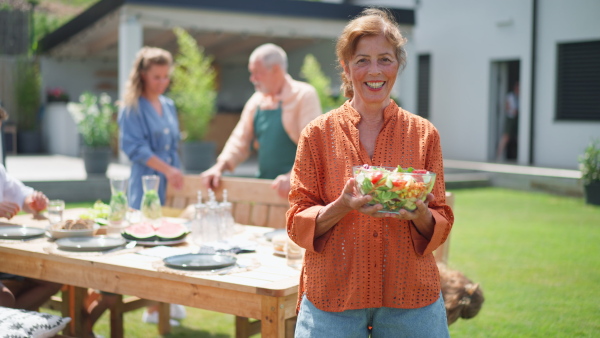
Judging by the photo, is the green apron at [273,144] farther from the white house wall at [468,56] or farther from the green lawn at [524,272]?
the white house wall at [468,56]

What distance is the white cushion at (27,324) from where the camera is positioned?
→ 262 centimetres

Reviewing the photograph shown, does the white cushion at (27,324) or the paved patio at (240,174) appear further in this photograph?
the paved patio at (240,174)

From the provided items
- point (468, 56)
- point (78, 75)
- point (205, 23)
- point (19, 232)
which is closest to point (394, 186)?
point (19, 232)

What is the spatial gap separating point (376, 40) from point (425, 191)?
19.1 inches

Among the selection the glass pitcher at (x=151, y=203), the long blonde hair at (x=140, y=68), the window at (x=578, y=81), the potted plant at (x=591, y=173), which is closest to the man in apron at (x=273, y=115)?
the long blonde hair at (x=140, y=68)

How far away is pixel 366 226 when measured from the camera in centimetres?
193

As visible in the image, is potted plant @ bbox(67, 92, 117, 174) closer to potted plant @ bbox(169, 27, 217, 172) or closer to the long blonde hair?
potted plant @ bbox(169, 27, 217, 172)

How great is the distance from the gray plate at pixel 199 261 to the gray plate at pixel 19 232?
3.13 ft

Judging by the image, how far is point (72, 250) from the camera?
3.02m

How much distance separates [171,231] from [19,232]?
29.5 inches

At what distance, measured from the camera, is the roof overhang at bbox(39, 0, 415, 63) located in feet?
40.4

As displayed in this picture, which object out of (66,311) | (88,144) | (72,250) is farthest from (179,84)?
(72,250)

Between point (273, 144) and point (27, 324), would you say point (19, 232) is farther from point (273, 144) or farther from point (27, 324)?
point (273, 144)

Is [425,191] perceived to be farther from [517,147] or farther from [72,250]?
[517,147]
